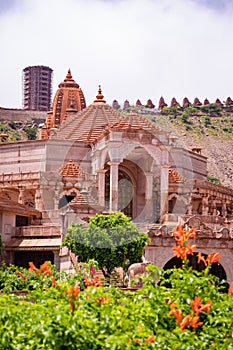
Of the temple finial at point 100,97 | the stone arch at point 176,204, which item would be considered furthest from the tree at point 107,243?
the temple finial at point 100,97

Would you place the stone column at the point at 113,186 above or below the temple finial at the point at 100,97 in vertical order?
below

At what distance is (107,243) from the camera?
39250 mm

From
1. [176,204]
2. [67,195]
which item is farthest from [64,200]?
[176,204]

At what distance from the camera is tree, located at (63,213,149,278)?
39125 millimetres

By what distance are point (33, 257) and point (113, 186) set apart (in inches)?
341

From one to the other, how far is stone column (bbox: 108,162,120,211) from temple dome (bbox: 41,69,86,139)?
19.9m

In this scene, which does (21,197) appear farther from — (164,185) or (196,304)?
(196,304)

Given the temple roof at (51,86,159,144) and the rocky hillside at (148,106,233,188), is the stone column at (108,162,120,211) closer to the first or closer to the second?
the temple roof at (51,86,159,144)

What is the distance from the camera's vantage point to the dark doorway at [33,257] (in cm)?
4503

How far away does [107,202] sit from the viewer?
53.6m

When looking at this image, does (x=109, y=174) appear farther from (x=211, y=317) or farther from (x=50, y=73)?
(x=50, y=73)

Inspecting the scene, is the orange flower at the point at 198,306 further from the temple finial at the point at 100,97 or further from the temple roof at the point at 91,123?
the temple finial at the point at 100,97

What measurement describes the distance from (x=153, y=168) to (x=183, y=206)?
3.96 m

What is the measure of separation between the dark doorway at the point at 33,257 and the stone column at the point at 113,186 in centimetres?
738
